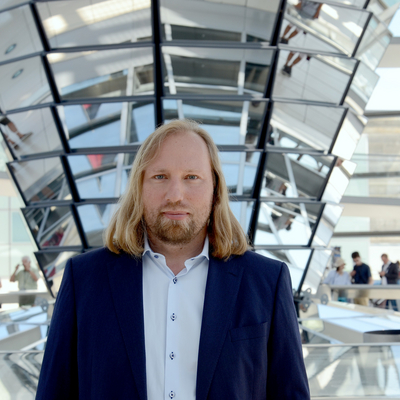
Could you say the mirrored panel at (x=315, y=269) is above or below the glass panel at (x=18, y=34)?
below

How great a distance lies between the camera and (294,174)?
12852 millimetres

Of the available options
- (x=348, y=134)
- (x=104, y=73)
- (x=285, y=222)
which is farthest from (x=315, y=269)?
(x=104, y=73)

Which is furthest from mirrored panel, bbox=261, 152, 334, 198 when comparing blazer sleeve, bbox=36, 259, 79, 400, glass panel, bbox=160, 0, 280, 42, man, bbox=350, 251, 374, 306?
blazer sleeve, bbox=36, 259, 79, 400

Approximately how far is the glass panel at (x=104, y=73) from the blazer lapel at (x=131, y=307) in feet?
29.0

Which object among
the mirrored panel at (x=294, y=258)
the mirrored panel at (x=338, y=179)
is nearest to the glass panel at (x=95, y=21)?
the mirrored panel at (x=338, y=179)

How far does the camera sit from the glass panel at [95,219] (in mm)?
12727

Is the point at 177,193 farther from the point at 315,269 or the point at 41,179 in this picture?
the point at 315,269

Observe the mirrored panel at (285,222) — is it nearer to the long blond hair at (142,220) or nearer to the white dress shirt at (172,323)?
the long blond hair at (142,220)

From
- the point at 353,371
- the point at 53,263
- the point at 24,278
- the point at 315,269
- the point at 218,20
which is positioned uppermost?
the point at 218,20

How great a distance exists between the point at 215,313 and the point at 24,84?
9984 mm

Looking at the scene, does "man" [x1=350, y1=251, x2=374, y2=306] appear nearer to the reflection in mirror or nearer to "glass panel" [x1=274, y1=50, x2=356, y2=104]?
"glass panel" [x1=274, y1=50, x2=356, y2=104]

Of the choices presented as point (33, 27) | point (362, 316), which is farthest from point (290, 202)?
point (33, 27)

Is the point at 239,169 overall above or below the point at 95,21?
below

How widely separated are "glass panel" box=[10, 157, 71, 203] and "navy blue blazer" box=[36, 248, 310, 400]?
1025cm
